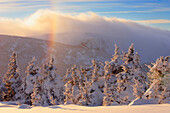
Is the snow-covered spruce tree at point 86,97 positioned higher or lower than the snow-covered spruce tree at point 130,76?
lower

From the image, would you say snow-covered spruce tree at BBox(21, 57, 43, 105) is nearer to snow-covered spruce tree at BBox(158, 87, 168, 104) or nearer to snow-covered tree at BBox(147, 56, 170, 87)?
snow-covered tree at BBox(147, 56, 170, 87)

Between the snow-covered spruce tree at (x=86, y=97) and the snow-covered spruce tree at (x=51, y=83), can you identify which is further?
the snow-covered spruce tree at (x=51, y=83)

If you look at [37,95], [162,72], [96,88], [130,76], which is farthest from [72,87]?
[162,72]

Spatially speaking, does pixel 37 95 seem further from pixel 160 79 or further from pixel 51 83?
pixel 160 79

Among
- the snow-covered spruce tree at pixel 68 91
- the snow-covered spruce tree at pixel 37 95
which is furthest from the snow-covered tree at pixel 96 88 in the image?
the snow-covered spruce tree at pixel 37 95

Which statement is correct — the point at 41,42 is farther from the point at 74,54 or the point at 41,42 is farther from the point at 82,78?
the point at 82,78

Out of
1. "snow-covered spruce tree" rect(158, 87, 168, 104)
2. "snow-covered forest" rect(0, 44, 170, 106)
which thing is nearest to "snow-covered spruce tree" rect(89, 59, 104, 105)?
"snow-covered forest" rect(0, 44, 170, 106)

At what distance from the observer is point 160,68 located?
1423cm

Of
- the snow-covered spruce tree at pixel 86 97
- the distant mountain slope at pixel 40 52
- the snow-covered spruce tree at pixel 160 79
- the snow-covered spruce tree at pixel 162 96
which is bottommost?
the snow-covered spruce tree at pixel 86 97

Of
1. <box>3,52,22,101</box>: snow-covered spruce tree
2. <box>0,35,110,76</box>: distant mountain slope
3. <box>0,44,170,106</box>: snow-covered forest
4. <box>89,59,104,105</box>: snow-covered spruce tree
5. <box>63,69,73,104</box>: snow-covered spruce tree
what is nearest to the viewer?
<box>0,44,170,106</box>: snow-covered forest

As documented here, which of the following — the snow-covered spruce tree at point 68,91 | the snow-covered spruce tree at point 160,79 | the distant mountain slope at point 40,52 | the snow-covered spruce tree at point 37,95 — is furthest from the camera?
the distant mountain slope at point 40,52

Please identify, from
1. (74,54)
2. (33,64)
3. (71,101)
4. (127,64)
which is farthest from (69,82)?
(74,54)

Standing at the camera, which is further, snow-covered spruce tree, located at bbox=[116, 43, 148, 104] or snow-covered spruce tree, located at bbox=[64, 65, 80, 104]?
snow-covered spruce tree, located at bbox=[64, 65, 80, 104]

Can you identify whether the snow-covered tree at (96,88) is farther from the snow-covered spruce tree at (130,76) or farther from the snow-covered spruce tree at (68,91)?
the snow-covered spruce tree at (68,91)
